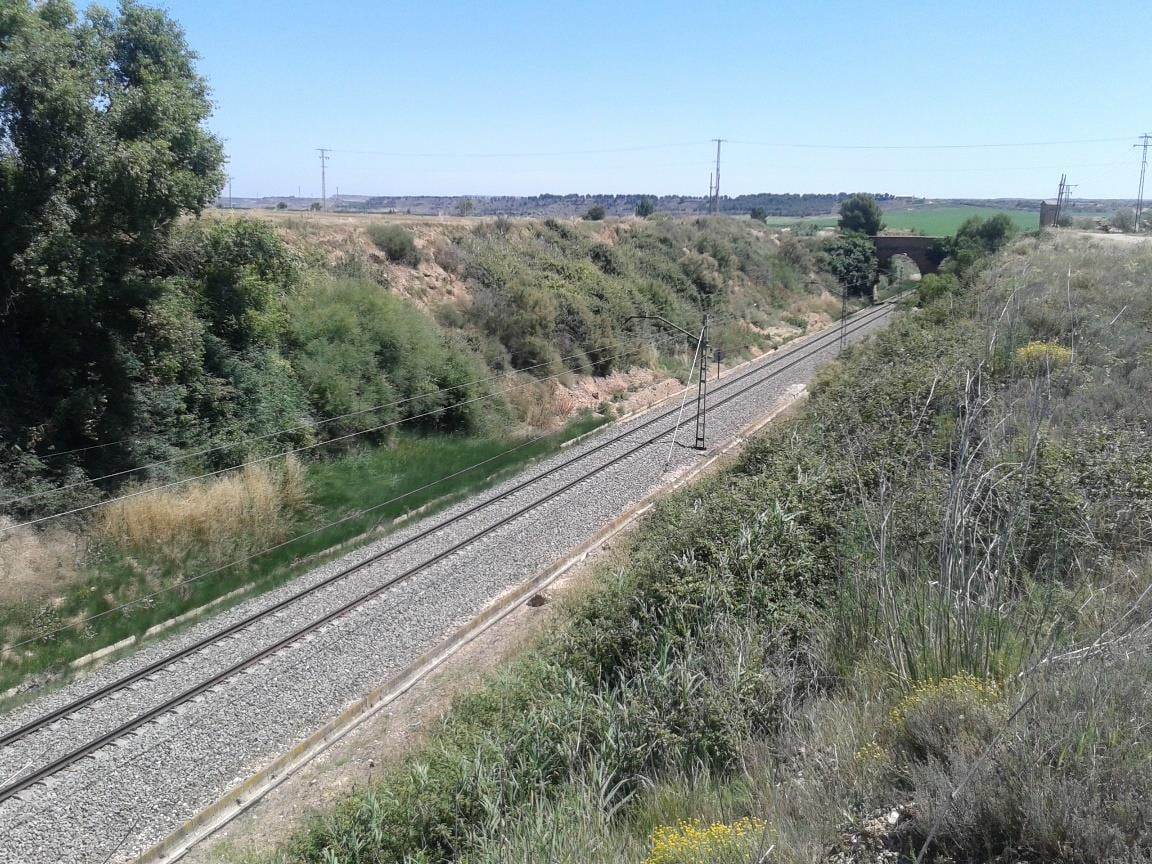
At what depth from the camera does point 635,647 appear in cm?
891

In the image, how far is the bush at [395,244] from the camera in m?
35.7

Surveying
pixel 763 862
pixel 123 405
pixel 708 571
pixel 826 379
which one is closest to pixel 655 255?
pixel 826 379

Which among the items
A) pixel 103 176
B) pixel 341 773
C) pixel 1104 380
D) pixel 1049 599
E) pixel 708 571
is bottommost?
pixel 341 773

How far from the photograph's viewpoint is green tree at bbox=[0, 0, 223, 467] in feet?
53.4

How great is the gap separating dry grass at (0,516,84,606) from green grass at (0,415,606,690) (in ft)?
1.03

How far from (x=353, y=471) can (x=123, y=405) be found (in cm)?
591

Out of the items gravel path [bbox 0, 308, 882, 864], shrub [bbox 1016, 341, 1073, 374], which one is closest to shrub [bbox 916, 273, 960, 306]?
gravel path [bbox 0, 308, 882, 864]

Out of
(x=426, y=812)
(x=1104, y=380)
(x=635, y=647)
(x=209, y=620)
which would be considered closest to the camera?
(x=426, y=812)

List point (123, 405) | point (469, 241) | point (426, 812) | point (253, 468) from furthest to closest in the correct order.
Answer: point (469, 241) < point (253, 468) < point (123, 405) < point (426, 812)

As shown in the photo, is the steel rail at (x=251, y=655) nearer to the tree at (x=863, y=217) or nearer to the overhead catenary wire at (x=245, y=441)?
the overhead catenary wire at (x=245, y=441)

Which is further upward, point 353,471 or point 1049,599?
point 1049,599

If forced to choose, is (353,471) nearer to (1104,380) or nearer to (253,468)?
(253,468)

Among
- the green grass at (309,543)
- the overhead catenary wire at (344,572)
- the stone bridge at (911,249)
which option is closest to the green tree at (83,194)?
the green grass at (309,543)

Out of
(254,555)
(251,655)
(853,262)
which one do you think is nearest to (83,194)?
(254,555)
